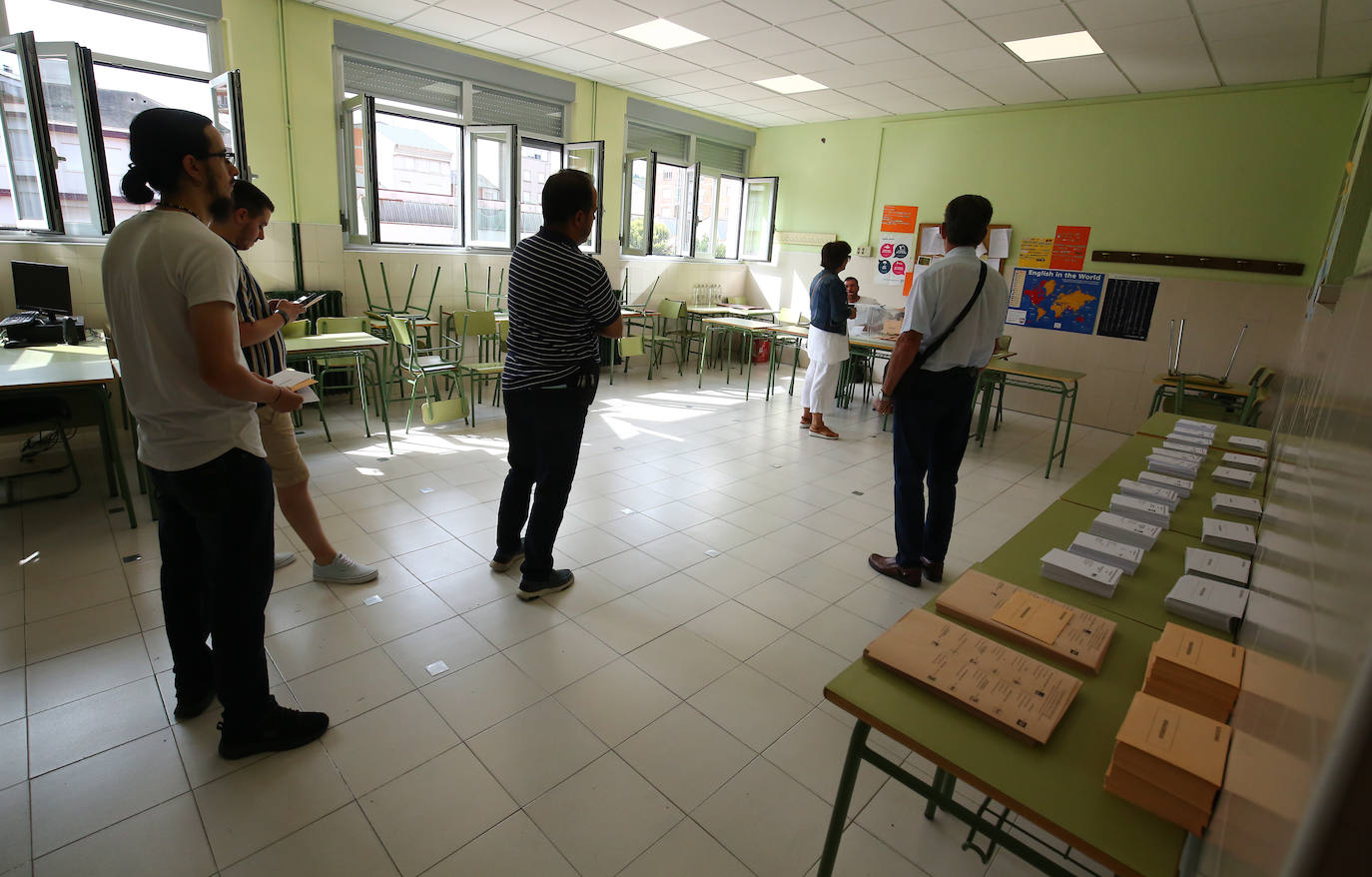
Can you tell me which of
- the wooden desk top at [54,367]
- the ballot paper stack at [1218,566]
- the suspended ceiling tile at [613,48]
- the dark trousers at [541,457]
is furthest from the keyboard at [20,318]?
the ballot paper stack at [1218,566]

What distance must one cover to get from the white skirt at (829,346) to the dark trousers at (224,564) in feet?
14.5

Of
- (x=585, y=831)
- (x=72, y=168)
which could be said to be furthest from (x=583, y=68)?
(x=585, y=831)

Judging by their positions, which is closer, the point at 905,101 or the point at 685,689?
the point at 685,689

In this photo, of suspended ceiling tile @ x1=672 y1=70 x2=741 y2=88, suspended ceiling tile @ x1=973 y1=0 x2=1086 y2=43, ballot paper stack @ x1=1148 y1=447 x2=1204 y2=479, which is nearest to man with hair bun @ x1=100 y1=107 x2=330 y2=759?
ballot paper stack @ x1=1148 y1=447 x2=1204 y2=479

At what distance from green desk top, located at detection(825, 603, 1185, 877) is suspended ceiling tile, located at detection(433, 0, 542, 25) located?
550cm

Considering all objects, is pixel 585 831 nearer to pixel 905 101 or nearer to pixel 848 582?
pixel 848 582

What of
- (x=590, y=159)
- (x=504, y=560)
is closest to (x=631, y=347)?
(x=590, y=159)

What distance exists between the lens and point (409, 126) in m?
6.27

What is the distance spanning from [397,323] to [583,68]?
3748 millimetres

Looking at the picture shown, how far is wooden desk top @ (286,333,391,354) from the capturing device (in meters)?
4.26

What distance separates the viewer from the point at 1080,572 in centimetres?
159

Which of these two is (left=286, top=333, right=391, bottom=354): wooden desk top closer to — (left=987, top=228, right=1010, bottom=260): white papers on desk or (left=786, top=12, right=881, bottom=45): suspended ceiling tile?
(left=786, top=12, right=881, bottom=45): suspended ceiling tile

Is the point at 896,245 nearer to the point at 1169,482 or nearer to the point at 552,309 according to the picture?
the point at 1169,482

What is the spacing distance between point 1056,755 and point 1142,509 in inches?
50.5
